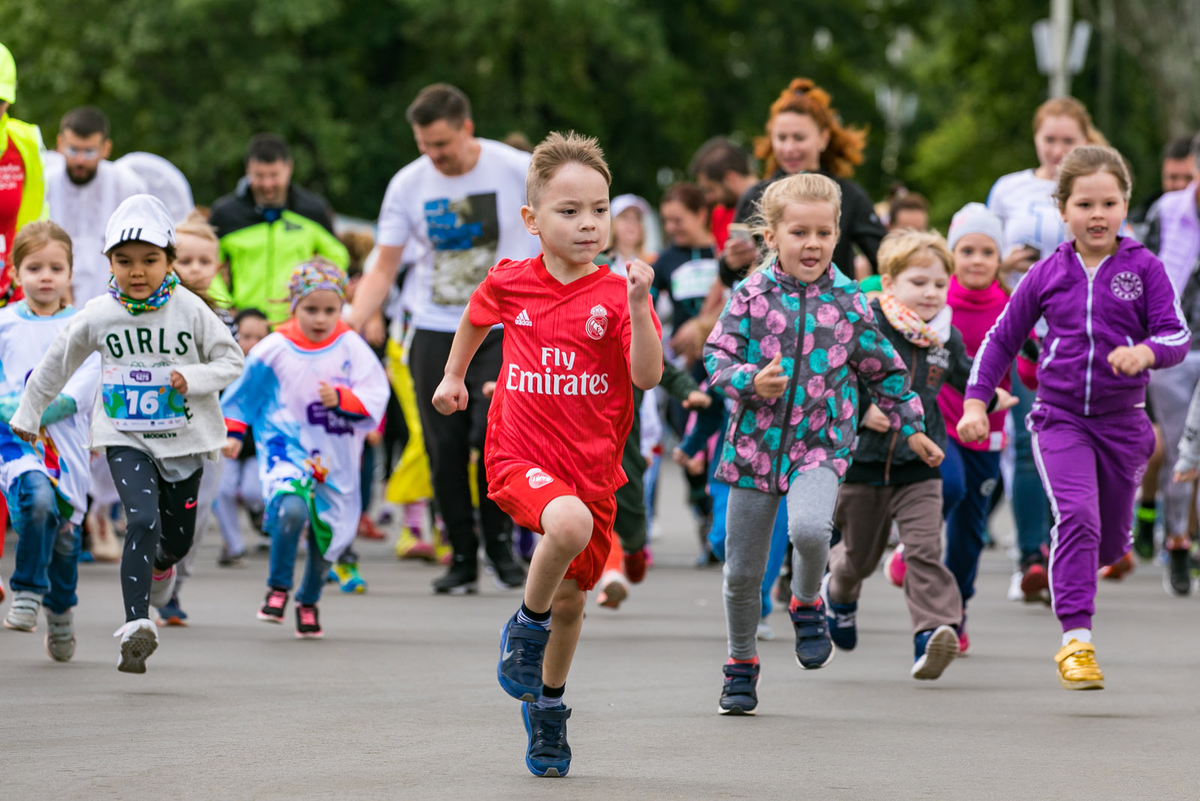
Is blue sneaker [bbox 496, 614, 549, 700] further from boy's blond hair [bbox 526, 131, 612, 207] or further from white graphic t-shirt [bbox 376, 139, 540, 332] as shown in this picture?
white graphic t-shirt [bbox 376, 139, 540, 332]

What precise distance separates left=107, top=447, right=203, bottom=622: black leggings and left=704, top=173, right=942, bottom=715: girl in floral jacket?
211 cm

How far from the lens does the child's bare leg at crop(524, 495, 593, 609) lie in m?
5.34

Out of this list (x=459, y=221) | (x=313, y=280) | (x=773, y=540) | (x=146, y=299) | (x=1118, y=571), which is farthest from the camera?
(x=1118, y=571)

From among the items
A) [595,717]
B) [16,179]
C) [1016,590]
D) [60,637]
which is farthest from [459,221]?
[595,717]

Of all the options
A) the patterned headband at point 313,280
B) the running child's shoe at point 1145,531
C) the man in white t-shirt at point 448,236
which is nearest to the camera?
the patterned headband at point 313,280

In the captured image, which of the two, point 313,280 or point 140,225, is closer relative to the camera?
point 140,225

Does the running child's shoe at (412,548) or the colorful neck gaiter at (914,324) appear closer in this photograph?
the colorful neck gaiter at (914,324)

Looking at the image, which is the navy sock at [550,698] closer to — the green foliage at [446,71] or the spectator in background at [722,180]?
the spectator in background at [722,180]

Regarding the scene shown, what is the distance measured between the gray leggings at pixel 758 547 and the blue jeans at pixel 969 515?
1669 millimetres

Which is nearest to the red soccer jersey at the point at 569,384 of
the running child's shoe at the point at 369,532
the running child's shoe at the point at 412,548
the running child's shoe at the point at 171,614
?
the running child's shoe at the point at 171,614

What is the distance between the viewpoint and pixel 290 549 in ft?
27.9

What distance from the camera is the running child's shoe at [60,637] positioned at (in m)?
7.54

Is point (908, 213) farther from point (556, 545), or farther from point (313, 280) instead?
point (556, 545)

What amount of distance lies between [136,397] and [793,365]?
97.1 inches
